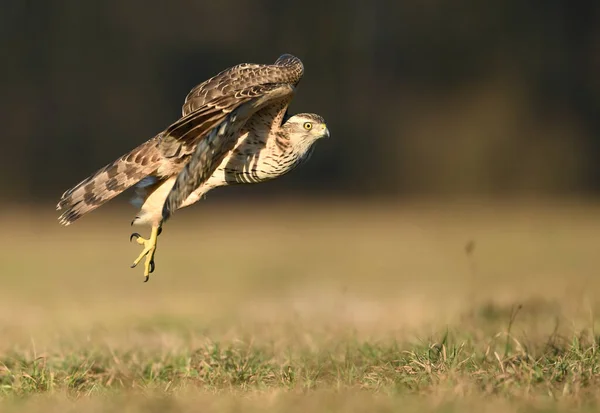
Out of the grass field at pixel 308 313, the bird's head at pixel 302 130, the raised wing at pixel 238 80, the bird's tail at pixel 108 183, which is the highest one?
the raised wing at pixel 238 80

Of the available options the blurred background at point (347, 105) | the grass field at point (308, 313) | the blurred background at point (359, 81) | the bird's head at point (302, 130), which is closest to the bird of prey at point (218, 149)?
the bird's head at point (302, 130)

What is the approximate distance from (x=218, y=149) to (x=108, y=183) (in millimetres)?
784

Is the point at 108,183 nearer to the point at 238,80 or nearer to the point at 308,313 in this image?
the point at 238,80

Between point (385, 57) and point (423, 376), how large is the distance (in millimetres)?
19689

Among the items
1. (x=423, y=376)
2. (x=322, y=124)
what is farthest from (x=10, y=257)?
(x=423, y=376)

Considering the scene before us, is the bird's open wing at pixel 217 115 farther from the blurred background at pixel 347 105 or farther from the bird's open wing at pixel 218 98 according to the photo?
the blurred background at pixel 347 105

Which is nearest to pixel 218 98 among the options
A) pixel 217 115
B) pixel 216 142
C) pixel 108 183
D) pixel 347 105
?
pixel 217 115

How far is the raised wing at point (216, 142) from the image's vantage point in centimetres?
606

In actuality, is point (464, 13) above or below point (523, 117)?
above

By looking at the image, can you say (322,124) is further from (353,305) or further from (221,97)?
(353,305)

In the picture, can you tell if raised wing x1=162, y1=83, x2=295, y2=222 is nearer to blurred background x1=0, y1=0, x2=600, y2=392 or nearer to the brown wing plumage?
the brown wing plumage

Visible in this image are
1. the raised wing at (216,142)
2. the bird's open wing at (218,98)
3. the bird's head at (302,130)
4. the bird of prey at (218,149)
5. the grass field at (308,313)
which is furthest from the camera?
the bird's head at (302,130)

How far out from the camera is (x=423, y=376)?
17.6 ft

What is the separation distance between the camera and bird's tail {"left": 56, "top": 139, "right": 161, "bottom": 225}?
22.1ft
